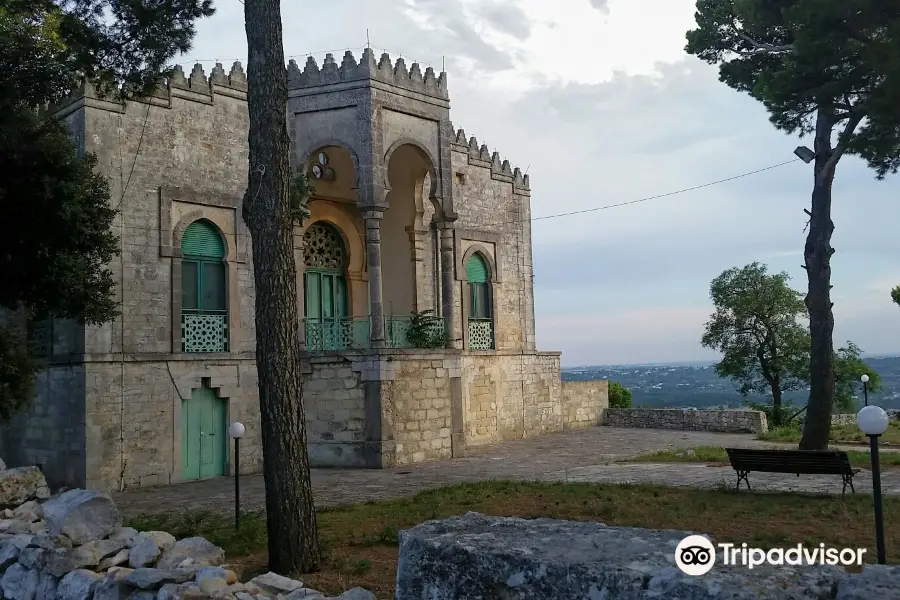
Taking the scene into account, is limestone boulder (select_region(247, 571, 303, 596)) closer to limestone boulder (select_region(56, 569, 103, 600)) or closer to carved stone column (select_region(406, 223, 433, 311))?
limestone boulder (select_region(56, 569, 103, 600))

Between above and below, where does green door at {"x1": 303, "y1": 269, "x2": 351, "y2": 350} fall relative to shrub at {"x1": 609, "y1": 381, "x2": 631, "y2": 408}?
above

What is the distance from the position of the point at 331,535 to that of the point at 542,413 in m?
14.8

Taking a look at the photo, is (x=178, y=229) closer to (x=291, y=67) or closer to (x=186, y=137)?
(x=186, y=137)

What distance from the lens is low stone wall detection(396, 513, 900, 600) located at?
113 inches

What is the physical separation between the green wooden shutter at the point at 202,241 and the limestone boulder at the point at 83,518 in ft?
31.2

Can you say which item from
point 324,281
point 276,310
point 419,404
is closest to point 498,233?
point 324,281

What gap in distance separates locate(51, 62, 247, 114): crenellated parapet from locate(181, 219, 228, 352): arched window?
8.31 ft

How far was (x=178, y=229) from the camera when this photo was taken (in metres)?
15.0

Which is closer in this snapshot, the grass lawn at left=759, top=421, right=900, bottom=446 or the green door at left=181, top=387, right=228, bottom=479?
the green door at left=181, top=387, right=228, bottom=479

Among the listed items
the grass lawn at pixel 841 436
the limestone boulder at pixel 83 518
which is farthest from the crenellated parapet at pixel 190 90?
the grass lawn at pixel 841 436

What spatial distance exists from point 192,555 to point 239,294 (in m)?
10.6

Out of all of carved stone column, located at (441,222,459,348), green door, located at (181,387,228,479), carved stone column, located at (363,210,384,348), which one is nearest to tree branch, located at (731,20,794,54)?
carved stone column, located at (441,222,459,348)

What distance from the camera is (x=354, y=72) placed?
53.7ft

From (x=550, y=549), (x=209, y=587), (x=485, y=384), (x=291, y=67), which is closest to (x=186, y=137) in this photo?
(x=291, y=67)
